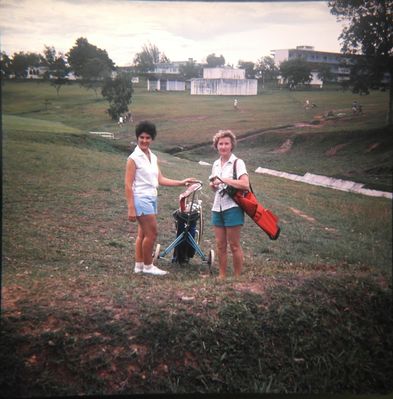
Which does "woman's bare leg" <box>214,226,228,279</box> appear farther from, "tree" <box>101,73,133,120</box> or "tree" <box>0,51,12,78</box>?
"tree" <box>0,51,12,78</box>

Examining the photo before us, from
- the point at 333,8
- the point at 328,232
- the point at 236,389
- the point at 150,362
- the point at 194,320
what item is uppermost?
the point at 333,8

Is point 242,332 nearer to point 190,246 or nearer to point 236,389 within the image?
point 236,389

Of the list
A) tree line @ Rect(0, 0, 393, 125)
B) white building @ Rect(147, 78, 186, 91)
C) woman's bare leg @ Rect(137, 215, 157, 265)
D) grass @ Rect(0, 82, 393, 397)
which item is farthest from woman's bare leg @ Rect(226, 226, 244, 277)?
white building @ Rect(147, 78, 186, 91)

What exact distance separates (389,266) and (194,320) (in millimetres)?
2285

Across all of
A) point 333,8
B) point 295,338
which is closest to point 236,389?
point 295,338

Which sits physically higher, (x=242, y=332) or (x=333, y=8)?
(x=333, y=8)

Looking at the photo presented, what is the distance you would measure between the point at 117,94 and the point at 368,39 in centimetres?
299

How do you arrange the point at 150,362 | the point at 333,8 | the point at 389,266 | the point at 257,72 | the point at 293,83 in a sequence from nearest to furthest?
the point at 150,362, the point at 333,8, the point at 389,266, the point at 257,72, the point at 293,83

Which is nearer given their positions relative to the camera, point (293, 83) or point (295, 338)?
point (295, 338)

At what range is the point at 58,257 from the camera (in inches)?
191

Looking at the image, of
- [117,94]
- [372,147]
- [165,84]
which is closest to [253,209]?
[372,147]

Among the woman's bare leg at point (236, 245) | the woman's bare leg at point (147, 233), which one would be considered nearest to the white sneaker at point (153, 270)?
the woman's bare leg at point (147, 233)

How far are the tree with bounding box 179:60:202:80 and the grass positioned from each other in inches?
18.6

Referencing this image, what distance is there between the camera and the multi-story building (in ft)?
15.1
